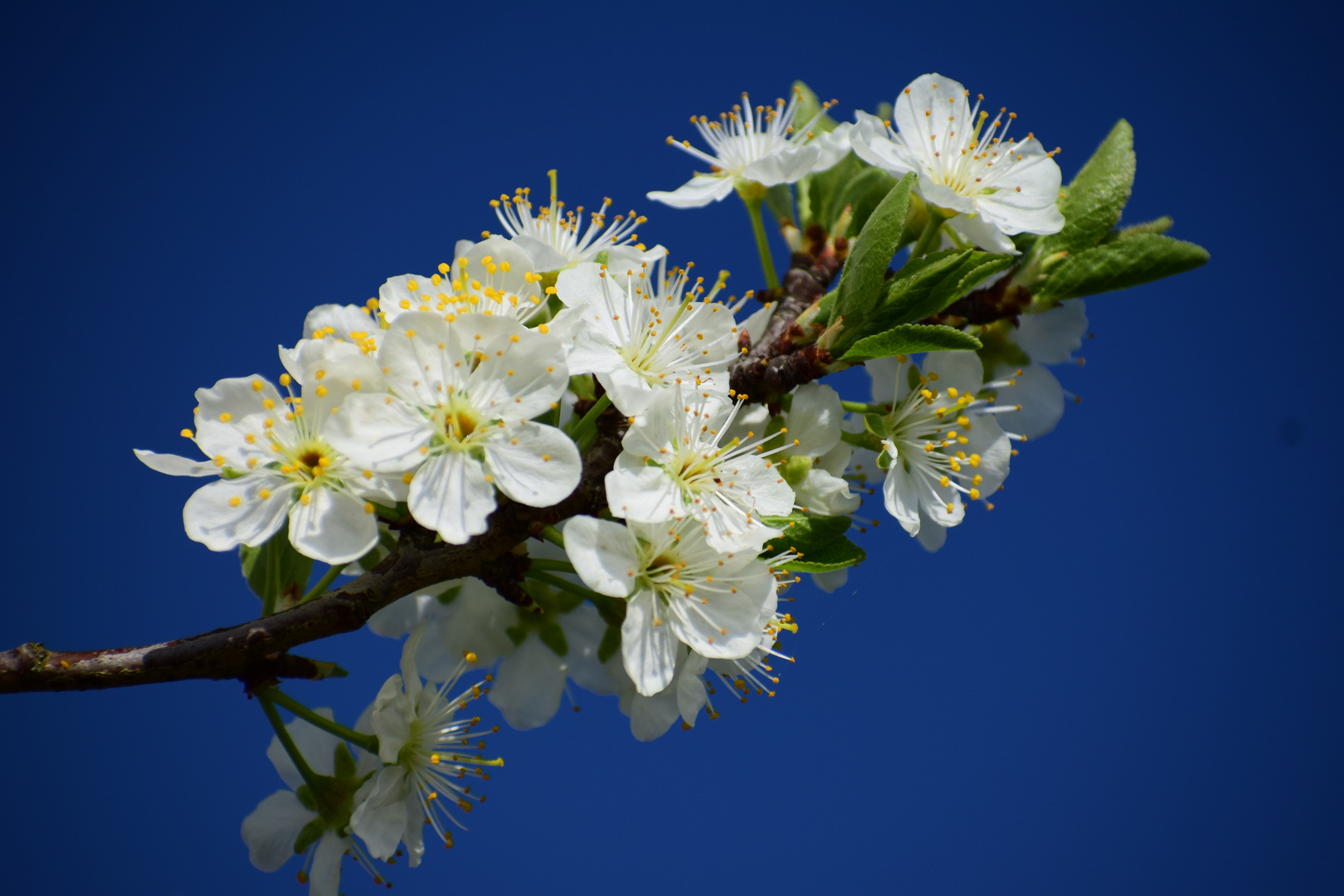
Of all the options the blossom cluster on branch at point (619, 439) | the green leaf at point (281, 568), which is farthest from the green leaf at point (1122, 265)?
the green leaf at point (281, 568)

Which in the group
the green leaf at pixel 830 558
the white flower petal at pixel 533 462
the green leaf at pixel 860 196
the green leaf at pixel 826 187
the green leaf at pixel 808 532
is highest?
the green leaf at pixel 826 187

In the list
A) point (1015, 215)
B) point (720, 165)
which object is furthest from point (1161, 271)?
point (720, 165)

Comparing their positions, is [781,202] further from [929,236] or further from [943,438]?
[943,438]

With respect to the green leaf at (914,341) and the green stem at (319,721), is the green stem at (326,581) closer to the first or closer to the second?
the green stem at (319,721)

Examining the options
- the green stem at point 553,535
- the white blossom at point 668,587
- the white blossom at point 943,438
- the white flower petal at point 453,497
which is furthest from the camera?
the white blossom at point 943,438

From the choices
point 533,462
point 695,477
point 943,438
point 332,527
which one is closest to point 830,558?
point 695,477

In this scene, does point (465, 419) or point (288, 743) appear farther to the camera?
point (288, 743)
